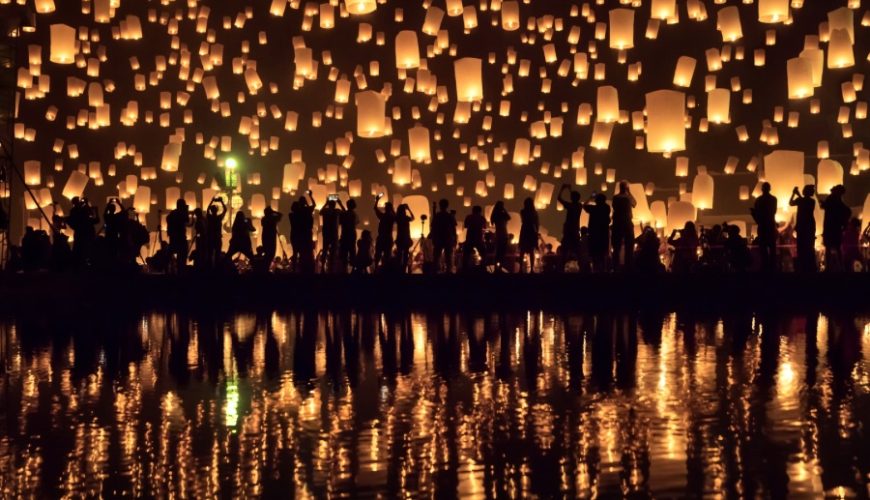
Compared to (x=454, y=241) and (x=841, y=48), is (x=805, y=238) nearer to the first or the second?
(x=454, y=241)

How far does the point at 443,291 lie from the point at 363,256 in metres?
3.22

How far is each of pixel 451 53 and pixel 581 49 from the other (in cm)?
290

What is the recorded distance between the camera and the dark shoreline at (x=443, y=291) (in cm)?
1196

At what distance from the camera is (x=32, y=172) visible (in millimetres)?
23562

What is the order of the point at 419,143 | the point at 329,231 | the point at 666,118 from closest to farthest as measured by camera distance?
the point at 329,231 < the point at 666,118 < the point at 419,143

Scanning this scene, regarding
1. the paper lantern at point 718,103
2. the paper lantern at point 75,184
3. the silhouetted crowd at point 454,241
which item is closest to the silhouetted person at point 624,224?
the silhouetted crowd at point 454,241

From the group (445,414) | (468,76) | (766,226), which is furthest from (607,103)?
(445,414)

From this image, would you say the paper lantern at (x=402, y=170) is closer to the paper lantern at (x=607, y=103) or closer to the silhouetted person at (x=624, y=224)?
the paper lantern at (x=607, y=103)

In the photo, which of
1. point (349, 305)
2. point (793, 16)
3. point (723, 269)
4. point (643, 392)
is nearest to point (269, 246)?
point (349, 305)

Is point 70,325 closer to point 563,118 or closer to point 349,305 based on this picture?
point 349,305

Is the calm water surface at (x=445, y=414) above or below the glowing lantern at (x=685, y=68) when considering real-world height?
below

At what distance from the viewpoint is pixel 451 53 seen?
80.8 feet

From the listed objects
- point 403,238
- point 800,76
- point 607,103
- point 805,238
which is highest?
point 800,76

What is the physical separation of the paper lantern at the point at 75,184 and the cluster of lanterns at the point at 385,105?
4 cm
